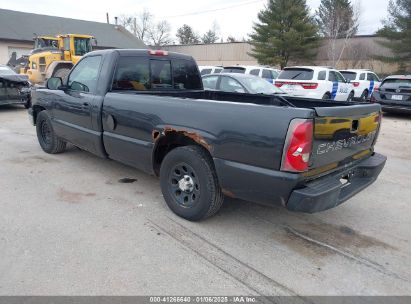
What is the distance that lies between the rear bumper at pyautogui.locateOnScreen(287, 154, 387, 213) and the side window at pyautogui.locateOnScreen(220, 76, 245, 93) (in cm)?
608

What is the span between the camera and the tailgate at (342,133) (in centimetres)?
298

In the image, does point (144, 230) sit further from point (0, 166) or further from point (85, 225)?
point (0, 166)

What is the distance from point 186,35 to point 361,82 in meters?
61.2

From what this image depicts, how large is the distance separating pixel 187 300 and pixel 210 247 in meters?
0.80

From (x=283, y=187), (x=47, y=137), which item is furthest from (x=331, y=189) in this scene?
(x=47, y=137)

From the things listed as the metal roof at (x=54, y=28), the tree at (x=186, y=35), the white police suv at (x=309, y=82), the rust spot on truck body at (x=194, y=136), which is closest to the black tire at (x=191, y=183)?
the rust spot on truck body at (x=194, y=136)

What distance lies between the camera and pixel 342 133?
3244mm

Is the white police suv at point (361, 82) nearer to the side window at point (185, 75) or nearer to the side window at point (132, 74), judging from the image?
the side window at point (185, 75)

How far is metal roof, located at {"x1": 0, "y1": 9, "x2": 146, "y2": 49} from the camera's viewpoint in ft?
119

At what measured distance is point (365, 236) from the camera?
3.70 m

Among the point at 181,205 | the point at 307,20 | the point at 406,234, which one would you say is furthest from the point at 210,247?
the point at 307,20

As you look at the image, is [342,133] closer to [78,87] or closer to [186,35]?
[78,87]

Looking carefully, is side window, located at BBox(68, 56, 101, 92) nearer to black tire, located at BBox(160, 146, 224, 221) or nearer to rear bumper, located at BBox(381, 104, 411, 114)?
black tire, located at BBox(160, 146, 224, 221)

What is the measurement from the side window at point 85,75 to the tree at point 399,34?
95.5ft
